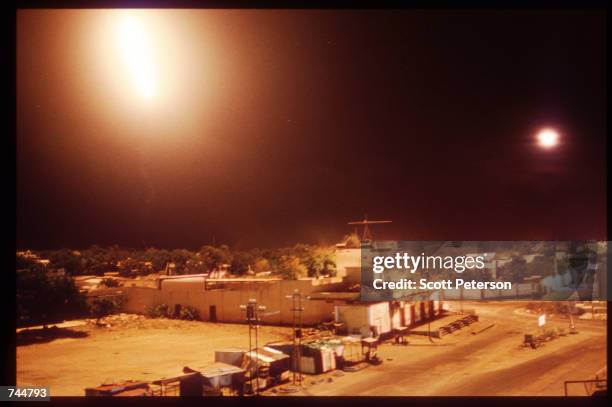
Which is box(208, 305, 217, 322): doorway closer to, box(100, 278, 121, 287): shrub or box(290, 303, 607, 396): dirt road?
box(100, 278, 121, 287): shrub

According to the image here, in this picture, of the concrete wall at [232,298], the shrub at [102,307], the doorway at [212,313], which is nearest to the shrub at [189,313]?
the concrete wall at [232,298]

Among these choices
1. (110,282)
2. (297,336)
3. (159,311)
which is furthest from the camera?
(110,282)

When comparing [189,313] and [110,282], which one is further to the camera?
[189,313]

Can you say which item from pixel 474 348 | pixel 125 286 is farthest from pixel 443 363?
pixel 125 286

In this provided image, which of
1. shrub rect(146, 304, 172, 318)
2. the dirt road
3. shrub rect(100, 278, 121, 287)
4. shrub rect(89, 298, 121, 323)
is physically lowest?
the dirt road

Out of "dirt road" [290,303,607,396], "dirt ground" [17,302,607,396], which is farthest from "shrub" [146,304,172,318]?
"dirt road" [290,303,607,396]

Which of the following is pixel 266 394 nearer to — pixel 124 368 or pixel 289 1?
pixel 124 368

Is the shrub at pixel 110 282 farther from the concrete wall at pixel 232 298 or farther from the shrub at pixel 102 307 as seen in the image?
the shrub at pixel 102 307

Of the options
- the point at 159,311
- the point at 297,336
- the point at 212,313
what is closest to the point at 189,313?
the point at 212,313

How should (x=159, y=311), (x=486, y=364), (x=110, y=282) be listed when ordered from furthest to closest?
(x=110, y=282)
(x=159, y=311)
(x=486, y=364)

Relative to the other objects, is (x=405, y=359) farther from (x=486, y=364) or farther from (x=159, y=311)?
(x=159, y=311)
